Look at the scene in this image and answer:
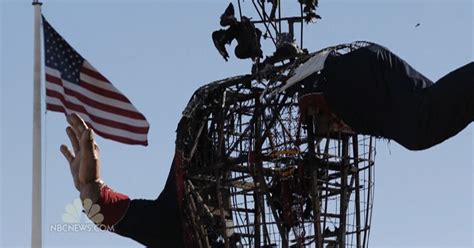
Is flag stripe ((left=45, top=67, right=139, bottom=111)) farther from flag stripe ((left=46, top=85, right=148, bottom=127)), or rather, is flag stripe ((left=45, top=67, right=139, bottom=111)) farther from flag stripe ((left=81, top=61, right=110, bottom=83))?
flag stripe ((left=81, top=61, right=110, bottom=83))

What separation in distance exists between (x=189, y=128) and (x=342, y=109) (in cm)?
530

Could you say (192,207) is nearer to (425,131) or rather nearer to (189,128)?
(189,128)

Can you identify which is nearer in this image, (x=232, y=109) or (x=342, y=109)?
(x=342, y=109)

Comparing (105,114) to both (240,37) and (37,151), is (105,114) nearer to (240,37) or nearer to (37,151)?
(37,151)

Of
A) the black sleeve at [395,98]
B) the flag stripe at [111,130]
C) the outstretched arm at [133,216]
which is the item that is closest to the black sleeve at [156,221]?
the outstretched arm at [133,216]

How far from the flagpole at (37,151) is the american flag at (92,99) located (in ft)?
2.12

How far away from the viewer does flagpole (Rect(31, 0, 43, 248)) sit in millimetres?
29703

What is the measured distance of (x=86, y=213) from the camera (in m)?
35.5

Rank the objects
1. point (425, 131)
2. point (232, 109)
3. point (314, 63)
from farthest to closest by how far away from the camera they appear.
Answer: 1. point (232, 109)
2. point (314, 63)
3. point (425, 131)

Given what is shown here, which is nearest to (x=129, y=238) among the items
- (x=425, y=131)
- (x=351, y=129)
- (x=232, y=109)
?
(x=232, y=109)

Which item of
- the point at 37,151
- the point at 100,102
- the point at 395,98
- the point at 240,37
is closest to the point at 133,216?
the point at 240,37

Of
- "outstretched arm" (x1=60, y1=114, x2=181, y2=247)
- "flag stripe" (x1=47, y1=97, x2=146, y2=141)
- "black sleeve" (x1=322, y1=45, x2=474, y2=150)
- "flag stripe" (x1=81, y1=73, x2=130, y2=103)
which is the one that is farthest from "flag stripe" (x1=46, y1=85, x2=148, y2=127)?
"black sleeve" (x1=322, y1=45, x2=474, y2=150)

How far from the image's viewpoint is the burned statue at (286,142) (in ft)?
101

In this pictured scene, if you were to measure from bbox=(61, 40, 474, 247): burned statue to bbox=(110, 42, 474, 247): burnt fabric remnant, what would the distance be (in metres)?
0.02
